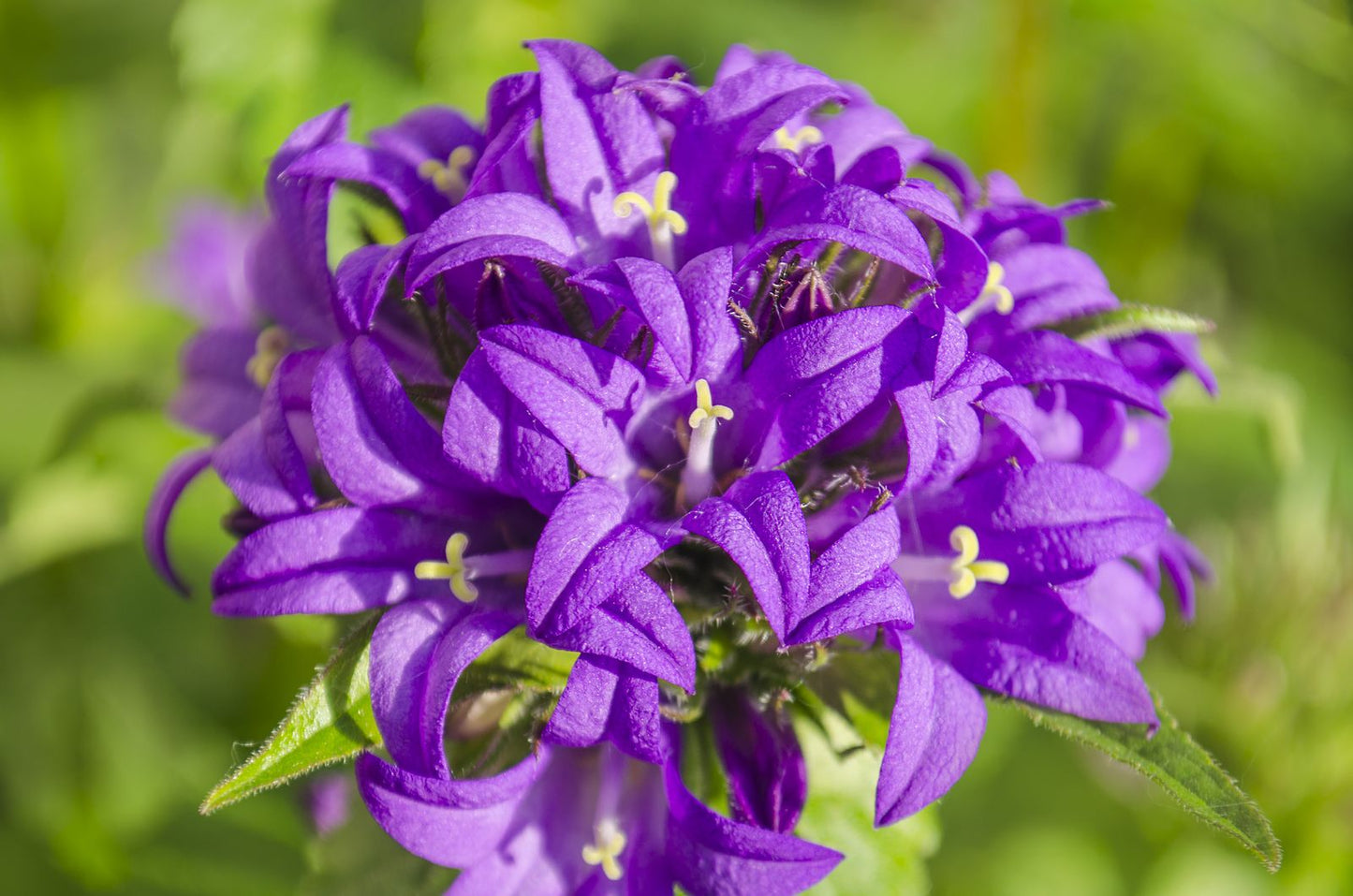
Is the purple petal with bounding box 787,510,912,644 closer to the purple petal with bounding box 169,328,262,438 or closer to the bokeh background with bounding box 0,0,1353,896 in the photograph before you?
the bokeh background with bounding box 0,0,1353,896

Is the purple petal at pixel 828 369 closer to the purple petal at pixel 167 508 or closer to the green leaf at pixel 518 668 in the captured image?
the green leaf at pixel 518 668

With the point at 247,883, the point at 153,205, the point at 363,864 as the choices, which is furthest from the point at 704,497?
the point at 153,205

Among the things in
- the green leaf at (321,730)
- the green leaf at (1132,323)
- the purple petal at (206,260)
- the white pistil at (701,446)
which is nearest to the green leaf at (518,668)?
the green leaf at (321,730)

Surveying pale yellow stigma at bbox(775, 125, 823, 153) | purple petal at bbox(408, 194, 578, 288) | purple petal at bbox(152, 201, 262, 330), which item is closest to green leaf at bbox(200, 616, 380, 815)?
purple petal at bbox(408, 194, 578, 288)

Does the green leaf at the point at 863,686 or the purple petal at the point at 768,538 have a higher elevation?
the purple petal at the point at 768,538

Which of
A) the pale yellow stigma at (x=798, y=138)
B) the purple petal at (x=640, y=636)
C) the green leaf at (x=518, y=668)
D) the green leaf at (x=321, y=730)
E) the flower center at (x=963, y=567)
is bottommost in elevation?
the green leaf at (x=518, y=668)
